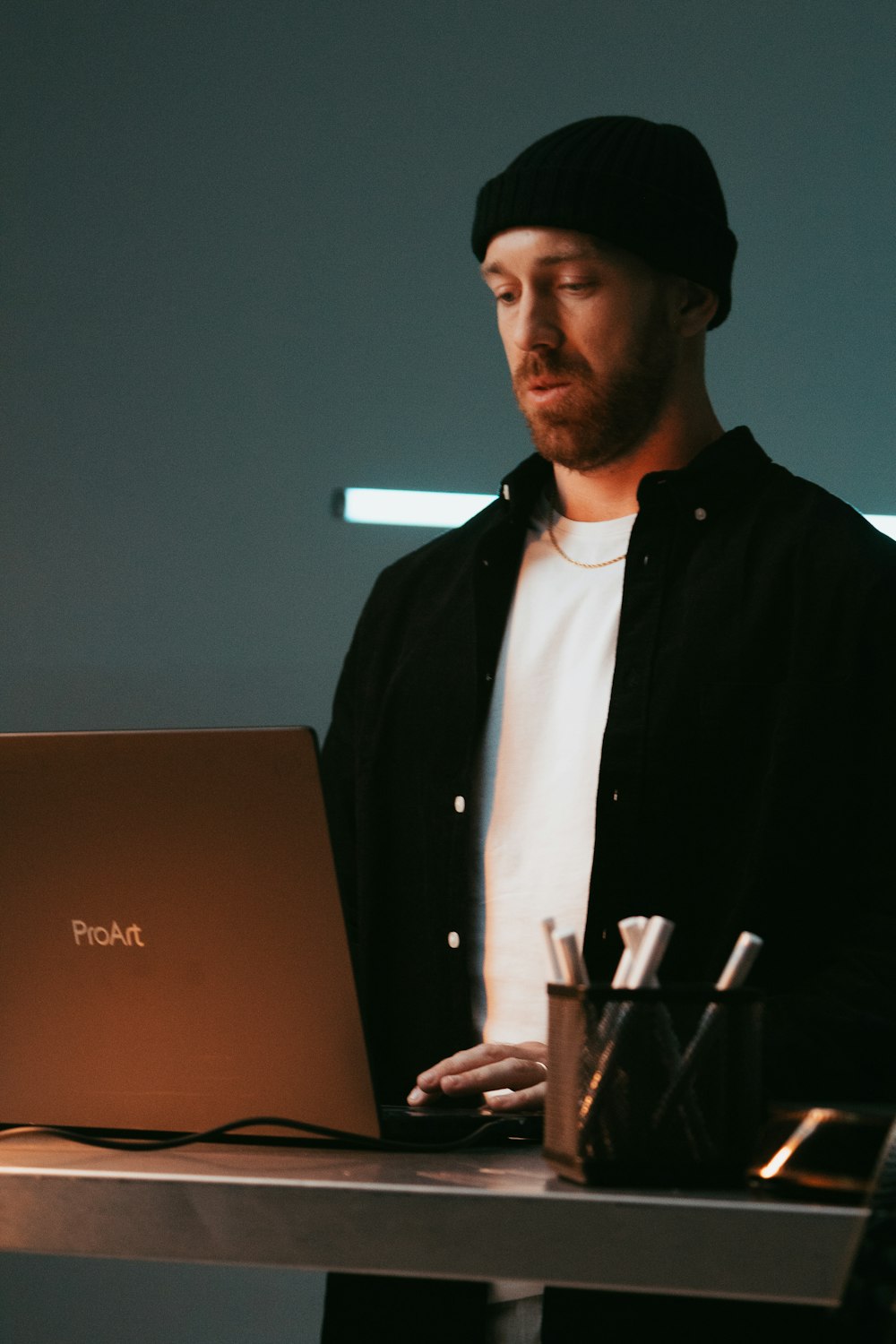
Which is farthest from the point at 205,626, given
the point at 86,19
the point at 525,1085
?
the point at 525,1085

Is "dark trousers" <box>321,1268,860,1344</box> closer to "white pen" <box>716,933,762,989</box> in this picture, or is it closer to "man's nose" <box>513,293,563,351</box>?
"white pen" <box>716,933,762,989</box>

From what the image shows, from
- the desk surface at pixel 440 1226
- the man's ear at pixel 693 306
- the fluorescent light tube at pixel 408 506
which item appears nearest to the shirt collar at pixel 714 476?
the man's ear at pixel 693 306

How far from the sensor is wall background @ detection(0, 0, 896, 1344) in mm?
2506

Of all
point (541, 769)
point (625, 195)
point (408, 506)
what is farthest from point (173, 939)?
point (408, 506)

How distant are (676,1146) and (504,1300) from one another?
58cm

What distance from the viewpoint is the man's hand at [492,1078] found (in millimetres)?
961

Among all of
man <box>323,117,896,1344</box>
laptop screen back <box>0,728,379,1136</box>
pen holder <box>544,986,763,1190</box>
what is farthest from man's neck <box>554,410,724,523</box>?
pen holder <box>544,986,763,1190</box>

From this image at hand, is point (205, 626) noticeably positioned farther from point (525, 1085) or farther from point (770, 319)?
point (525, 1085)

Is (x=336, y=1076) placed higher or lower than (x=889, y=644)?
lower

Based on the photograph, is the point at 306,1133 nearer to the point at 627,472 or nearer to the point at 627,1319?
the point at 627,1319

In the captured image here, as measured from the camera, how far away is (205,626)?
99.6 inches

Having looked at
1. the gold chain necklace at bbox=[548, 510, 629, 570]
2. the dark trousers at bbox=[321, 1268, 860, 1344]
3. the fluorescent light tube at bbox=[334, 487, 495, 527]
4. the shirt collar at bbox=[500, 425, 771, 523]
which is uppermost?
the fluorescent light tube at bbox=[334, 487, 495, 527]

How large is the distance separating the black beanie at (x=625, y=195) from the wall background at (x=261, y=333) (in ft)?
3.41

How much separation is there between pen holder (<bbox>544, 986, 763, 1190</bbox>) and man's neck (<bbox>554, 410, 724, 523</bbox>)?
36.3 inches
